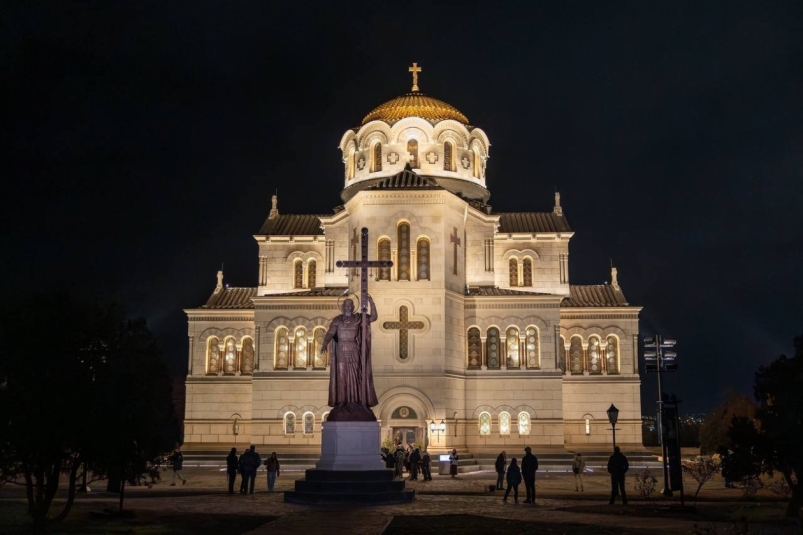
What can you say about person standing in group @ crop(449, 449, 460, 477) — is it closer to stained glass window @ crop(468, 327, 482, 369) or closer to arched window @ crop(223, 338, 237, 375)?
stained glass window @ crop(468, 327, 482, 369)

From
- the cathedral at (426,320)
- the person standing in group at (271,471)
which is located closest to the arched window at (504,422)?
the cathedral at (426,320)

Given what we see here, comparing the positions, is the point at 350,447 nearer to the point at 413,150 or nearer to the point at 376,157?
the point at 413,150

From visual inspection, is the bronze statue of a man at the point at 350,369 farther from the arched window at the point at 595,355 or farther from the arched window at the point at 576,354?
the arched window at the point at 595,355

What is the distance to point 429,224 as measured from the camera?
128ft

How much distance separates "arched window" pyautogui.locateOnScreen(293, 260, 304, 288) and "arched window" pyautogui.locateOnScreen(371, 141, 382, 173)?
21.1 feet

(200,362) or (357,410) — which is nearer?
(357,410)

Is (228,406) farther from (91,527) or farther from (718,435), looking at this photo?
(91,527)

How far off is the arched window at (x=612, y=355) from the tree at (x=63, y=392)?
32.2 meters

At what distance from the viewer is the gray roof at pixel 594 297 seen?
45.4 meters

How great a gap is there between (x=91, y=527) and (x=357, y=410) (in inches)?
287

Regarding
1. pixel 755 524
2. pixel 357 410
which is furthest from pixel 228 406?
pixel 755 524

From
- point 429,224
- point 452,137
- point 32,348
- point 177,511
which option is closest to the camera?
point 32,348

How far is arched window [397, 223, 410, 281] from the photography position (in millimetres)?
38719

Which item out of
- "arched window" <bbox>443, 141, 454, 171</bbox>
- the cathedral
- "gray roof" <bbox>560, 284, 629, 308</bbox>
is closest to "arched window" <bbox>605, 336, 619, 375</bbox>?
the cathedral
